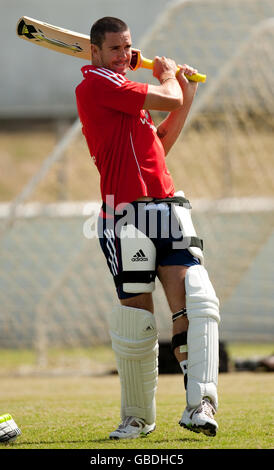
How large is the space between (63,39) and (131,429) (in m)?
1.48

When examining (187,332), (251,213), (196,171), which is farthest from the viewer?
(196,171)

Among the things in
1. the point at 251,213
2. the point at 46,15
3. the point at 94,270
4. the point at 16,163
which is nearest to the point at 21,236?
the point at 94,270

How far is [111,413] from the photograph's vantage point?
3.55 metres

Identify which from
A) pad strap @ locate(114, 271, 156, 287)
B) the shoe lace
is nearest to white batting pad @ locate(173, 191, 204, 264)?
pad strap @ locate(114, 271, 156, 287)

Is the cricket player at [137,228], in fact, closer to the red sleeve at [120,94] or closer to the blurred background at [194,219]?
the red sleeve at [120,94]

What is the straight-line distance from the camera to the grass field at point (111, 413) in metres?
2.68

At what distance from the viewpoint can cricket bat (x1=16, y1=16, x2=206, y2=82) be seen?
10.5 feet

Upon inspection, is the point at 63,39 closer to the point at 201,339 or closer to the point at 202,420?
the point at 201,339

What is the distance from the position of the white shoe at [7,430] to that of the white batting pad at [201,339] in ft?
2.03

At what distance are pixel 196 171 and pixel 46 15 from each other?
204 inches

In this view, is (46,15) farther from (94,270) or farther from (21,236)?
(94,270)

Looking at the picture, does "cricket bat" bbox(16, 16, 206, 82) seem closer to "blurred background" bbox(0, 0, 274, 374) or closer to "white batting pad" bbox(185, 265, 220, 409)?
"white batting pad" bbox(185, 265, 220, 409)

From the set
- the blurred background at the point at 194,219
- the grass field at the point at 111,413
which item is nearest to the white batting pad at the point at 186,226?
the grass field at the point at 111,413

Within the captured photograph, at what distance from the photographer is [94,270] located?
7277mm
